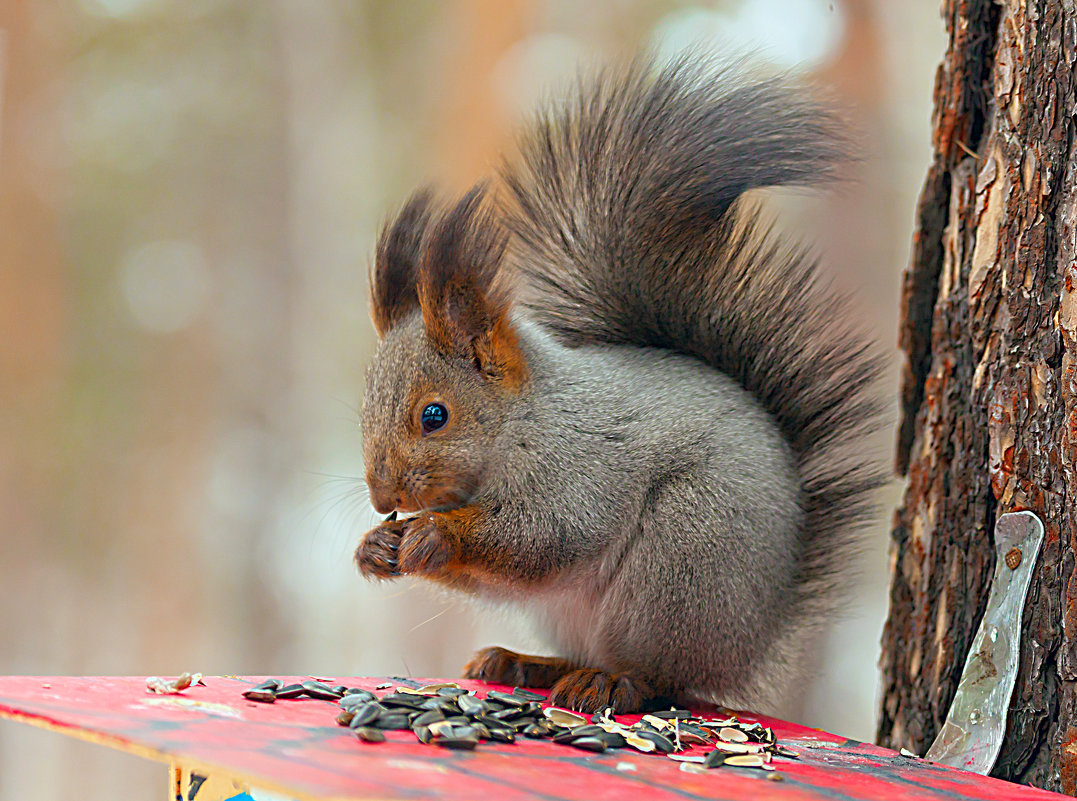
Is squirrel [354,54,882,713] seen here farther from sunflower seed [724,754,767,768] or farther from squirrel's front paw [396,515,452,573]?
sunflower seed [724,754,767,768]

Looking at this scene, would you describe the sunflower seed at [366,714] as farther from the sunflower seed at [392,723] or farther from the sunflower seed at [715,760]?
the sunflower seed at [715,760]

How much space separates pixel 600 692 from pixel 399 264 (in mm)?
634

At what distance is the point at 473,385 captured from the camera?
52.6 inches

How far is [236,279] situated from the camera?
11.0 ft

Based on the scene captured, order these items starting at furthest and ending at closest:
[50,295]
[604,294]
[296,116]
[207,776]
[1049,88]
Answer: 1. [296,116]
2. [50,295]
3. [604,294]
4. [1049,88]
5. [207,776]

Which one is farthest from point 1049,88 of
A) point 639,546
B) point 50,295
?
point 50,295

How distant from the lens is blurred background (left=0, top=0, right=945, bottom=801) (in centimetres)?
278

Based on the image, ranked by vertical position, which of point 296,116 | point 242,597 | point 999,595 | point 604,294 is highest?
point 296,116

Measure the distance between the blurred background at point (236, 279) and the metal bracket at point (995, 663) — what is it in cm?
132

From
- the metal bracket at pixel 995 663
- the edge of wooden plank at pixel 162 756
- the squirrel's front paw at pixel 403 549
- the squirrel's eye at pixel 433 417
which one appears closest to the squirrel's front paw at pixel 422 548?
the squirrel's front paw at pixel 403 549

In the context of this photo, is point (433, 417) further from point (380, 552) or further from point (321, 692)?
point (321, 692)

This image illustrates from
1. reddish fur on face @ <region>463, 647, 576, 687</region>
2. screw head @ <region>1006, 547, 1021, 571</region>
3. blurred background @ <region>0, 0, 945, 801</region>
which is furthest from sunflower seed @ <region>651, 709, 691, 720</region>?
blurred background @ <region>0, 0, 945, 801</region>

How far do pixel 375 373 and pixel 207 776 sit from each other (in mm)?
559

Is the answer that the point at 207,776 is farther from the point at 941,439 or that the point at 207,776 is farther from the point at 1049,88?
the point at 1049,88
